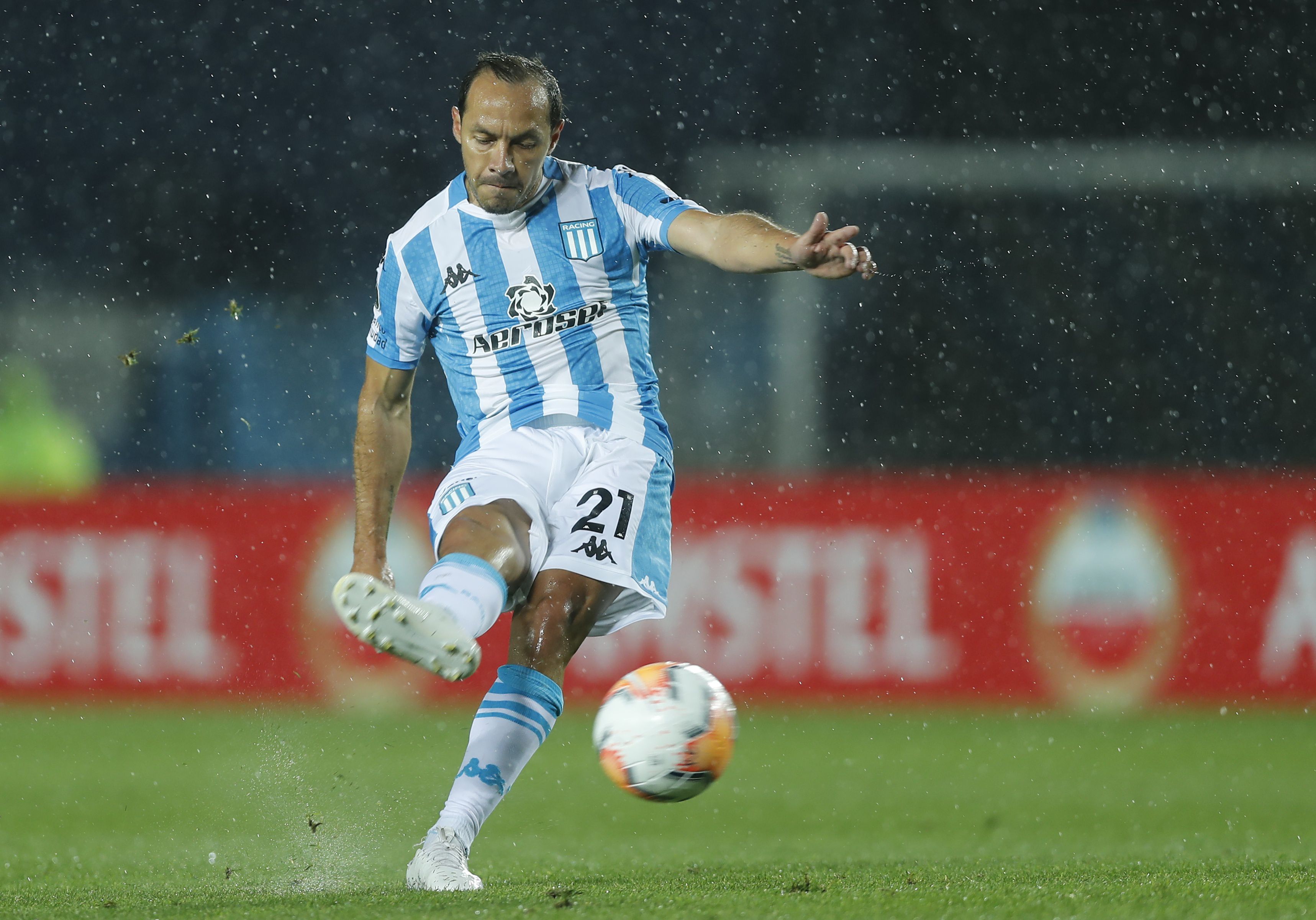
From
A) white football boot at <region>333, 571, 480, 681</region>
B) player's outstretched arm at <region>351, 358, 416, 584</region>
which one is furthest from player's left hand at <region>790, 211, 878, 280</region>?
player's outstretched arm at <region>351, 358, 416, 584</region>

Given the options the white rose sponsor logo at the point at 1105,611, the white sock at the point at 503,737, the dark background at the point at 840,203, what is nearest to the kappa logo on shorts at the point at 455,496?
the white sock at the point at 503,737

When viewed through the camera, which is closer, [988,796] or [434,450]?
[988,796]

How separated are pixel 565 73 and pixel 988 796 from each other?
14.0 m

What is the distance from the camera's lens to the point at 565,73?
18.7 m

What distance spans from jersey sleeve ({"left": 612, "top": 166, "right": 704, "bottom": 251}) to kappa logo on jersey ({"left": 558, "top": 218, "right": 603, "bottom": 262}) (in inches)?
3.3

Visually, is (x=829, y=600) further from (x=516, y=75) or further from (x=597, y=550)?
(x=516, y=75)

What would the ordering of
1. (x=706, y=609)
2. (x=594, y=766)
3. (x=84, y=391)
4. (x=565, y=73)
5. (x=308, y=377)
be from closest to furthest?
(x=594, y=766)
(x=706, y=609)
(x=308, y=377)
(x=84, y=391)
(x=565, y=73)

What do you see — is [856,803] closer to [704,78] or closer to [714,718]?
[714,718]

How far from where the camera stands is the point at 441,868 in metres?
3.43

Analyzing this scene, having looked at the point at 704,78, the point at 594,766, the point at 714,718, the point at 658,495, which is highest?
the point at 704,78

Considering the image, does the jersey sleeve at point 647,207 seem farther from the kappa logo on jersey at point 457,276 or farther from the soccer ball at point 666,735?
the soccer ball at point 666,735

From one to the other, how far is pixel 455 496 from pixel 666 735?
74 cm

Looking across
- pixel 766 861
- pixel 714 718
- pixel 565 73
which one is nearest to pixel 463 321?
pixel 714 718

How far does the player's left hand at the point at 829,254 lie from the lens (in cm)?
315
